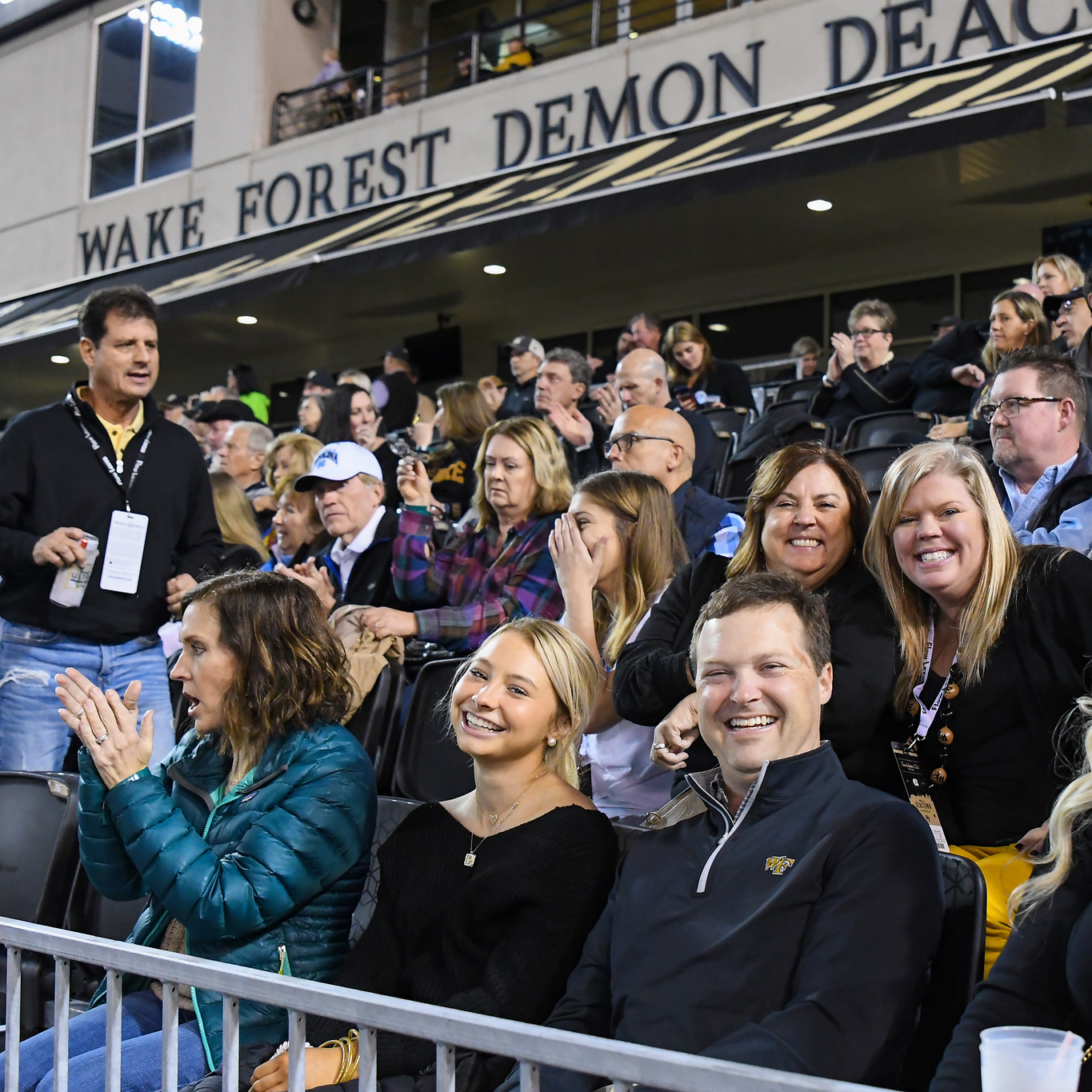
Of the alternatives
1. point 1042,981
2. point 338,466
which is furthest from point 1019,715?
point 338,466

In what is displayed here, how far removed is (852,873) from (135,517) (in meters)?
2.55

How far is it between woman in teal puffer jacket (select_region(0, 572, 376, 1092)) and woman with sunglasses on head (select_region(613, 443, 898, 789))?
613mm

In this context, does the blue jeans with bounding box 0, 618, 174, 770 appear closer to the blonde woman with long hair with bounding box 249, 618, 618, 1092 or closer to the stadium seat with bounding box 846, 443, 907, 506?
the blonde woman with long hair with bounding box 249, 618, 618, 1092

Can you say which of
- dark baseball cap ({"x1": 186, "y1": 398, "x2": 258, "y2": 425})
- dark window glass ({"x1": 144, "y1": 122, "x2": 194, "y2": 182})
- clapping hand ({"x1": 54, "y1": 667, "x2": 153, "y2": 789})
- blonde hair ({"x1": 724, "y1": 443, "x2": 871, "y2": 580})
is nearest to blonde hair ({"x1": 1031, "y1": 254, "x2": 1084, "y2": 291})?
blonde hair ({"x1": 724, "y1": 443, "x2": 871, "y2": 580})

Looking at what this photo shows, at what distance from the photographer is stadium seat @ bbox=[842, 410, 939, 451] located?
5.90 meters

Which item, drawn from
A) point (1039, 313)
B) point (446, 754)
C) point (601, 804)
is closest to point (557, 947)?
point (601, 804)

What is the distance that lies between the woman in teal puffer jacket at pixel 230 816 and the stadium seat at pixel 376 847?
0.06m

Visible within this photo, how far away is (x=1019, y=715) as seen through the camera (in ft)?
7.45

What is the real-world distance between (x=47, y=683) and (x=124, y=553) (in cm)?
41

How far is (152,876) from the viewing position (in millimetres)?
2242

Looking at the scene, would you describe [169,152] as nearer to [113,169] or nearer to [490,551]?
[113,169]

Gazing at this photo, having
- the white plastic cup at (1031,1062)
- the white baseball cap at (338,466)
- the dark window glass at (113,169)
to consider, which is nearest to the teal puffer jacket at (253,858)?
the white plastic cup at (1031,1062)

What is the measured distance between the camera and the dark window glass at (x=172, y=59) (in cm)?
1405

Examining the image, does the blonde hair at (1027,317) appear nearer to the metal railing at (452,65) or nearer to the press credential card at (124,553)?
the press credential card at (124,553)
